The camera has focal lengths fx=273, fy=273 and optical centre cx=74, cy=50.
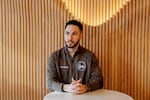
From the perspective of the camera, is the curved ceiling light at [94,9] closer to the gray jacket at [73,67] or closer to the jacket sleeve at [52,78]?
the gray jacket at [73,67]

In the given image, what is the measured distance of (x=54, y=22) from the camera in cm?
328

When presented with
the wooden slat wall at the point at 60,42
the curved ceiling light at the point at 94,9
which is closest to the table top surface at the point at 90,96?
the wooden slat wall at the point at 60,42

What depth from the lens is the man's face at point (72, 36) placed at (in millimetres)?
2836

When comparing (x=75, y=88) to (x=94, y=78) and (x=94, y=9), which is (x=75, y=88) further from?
(x=94, y=9)

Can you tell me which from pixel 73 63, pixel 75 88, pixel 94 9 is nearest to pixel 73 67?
pixel 73 63

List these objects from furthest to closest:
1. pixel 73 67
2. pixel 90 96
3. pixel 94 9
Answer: pixel 94 9, pixel 73 67, pixel 90 96

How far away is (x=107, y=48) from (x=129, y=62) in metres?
0.31

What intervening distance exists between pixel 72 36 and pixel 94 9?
59 cm

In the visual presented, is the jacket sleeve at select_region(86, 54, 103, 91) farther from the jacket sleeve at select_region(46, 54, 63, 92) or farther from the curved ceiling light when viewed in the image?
the curved ceiling light

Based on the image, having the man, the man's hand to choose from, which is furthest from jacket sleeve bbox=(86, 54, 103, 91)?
the man's hand

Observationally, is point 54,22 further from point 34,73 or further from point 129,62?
point 129,62

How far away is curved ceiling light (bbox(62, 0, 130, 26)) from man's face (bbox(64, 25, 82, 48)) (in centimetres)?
42

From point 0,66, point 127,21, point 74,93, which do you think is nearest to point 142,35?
point 127,21

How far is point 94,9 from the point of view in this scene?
325cm
